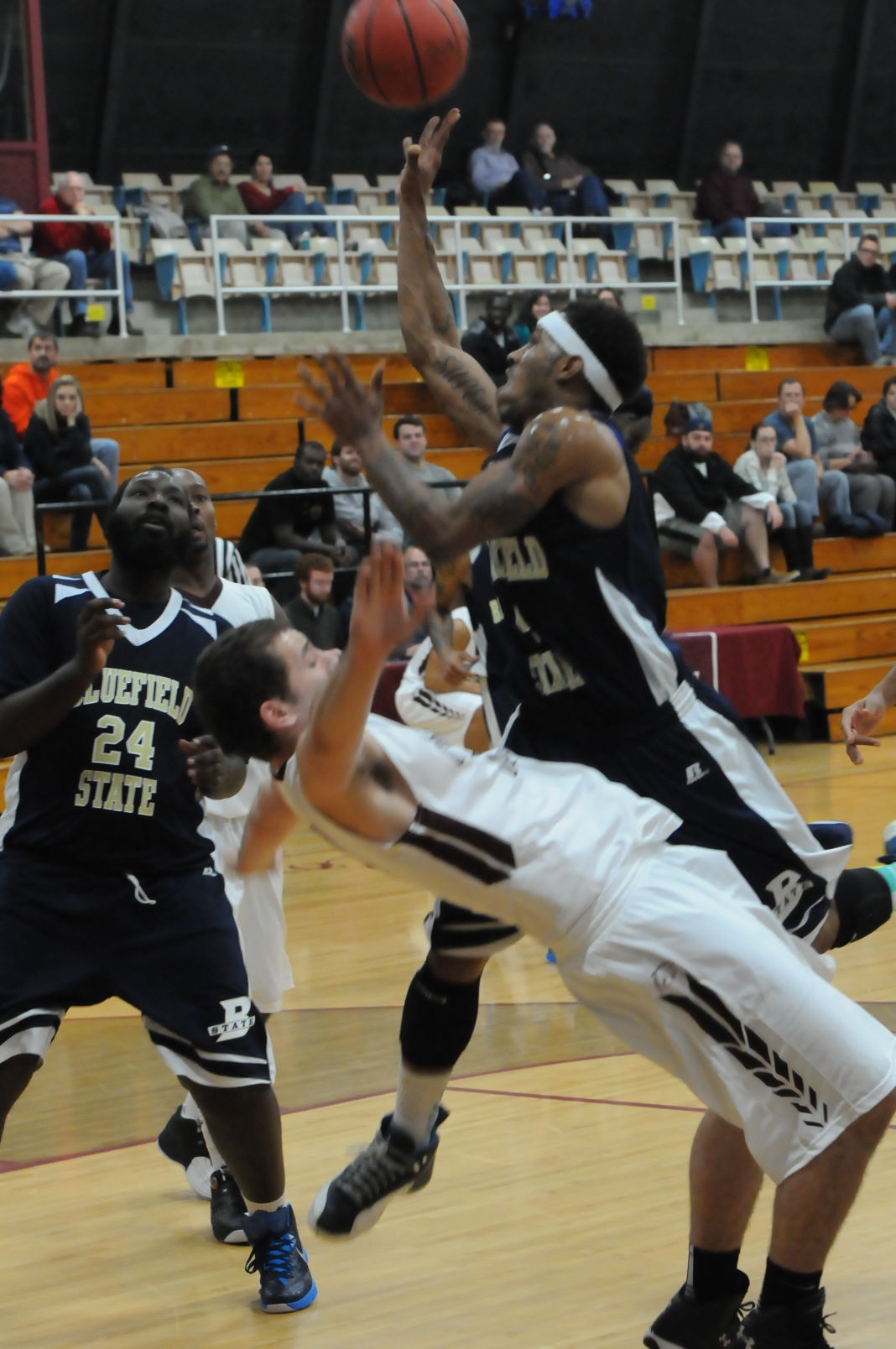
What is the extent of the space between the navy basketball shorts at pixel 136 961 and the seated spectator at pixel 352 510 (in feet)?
25.5

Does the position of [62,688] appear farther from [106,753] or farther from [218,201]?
[218,201]

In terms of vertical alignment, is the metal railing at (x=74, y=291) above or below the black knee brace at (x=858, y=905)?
above

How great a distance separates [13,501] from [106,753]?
25.0ft

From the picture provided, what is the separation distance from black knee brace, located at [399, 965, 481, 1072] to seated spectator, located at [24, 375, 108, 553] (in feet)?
26.3

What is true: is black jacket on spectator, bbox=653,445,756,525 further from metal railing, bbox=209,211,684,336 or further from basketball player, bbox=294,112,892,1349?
basketball player, bbox=294,112,892,1349

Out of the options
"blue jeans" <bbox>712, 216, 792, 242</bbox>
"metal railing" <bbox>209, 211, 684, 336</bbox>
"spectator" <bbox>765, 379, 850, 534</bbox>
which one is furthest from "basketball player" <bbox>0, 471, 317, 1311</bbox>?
"blue jeans" <bbox>712, 216, 792, 242</bbox>

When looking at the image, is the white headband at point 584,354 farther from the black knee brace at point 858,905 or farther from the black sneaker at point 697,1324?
the black sneaker at point 697,1324

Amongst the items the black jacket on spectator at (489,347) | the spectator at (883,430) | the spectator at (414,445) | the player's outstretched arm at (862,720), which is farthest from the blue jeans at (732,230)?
the player's outstretched arm at (862,720)

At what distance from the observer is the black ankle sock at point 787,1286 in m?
3.16

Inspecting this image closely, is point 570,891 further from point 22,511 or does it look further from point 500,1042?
point 22,511

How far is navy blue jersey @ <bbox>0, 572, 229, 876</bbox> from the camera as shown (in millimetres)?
3916

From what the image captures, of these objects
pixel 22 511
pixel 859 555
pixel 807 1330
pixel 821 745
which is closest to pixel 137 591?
pixel 807 1330

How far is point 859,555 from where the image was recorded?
1415 cm

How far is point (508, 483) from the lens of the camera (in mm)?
3299
